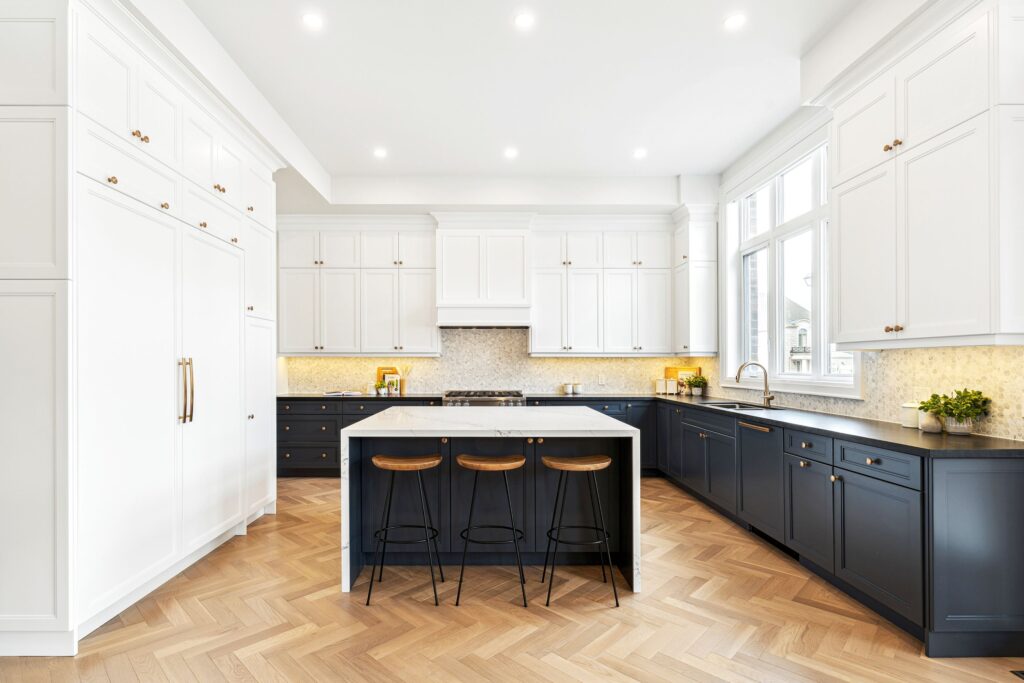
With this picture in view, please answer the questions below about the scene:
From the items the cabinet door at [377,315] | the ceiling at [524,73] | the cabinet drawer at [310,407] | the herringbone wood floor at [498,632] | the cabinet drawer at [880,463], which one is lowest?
the herringbone wood floor at [498,632]

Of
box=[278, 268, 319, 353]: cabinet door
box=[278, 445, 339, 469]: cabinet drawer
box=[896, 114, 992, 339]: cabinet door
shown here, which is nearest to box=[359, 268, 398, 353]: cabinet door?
box=[278, 268, 319, 353]: cabinet door

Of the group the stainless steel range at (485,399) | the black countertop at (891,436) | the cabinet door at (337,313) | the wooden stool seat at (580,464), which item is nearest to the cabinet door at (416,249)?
the cabinet door at (337,313)

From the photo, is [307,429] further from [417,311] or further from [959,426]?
[959,426]

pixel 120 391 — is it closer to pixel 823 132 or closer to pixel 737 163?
pixel 823 132

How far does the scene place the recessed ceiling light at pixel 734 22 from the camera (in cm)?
291

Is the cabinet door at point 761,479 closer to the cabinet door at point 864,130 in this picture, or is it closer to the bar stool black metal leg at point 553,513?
the bar stool black metal leg at point 553,513

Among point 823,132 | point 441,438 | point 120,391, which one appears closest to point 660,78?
point 823,132

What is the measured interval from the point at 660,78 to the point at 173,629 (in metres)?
4.30

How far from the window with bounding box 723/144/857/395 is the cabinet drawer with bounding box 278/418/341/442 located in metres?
4.35

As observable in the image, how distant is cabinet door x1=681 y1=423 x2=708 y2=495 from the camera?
14.9 ft

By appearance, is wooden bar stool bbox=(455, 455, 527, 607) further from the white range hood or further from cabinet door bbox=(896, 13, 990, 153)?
the white range hood

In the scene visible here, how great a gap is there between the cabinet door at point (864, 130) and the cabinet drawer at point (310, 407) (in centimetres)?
497

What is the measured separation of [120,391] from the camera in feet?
8.19
